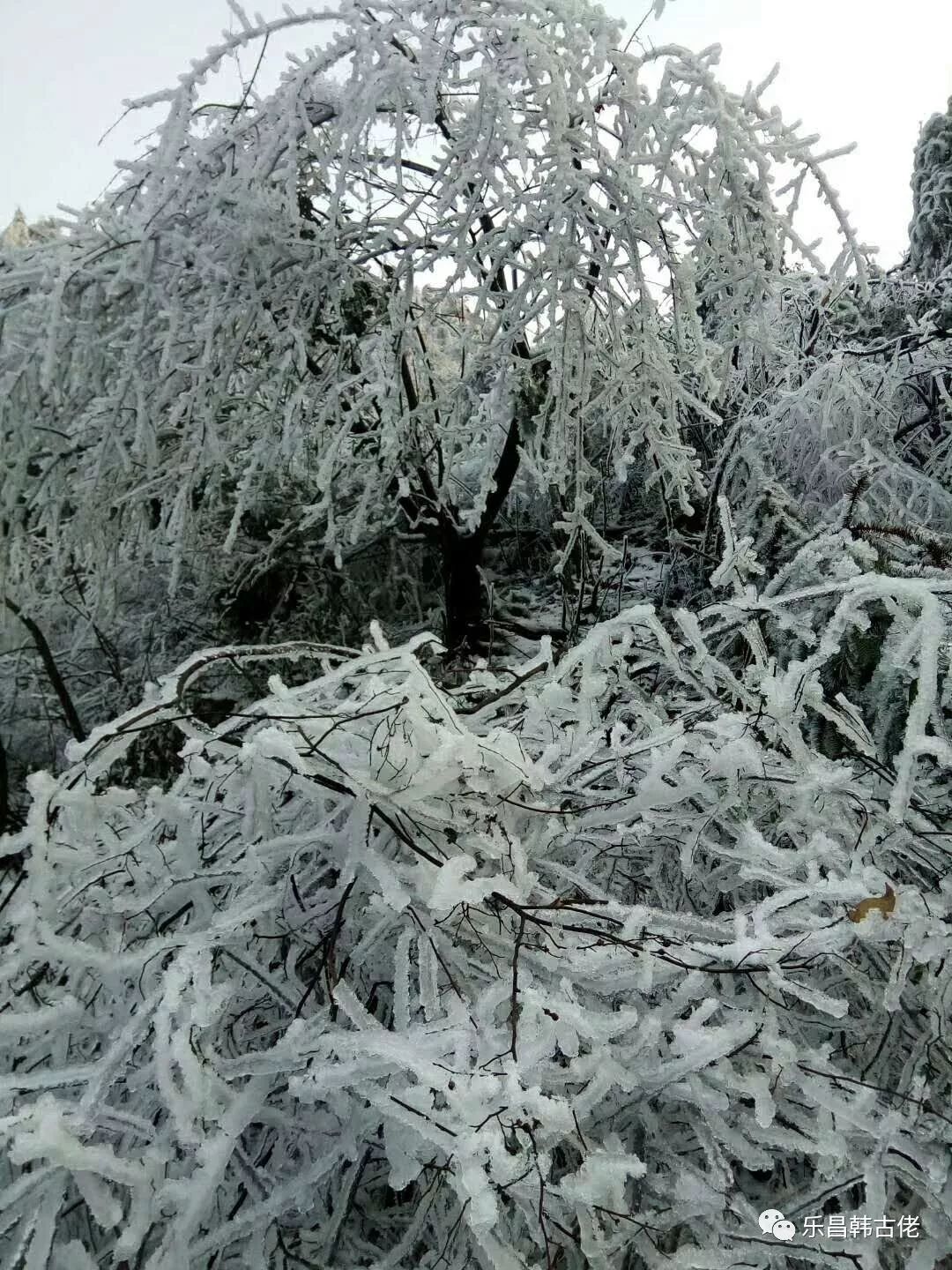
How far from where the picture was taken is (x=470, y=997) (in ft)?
2.45

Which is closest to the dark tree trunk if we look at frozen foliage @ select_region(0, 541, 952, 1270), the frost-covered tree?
the frost-covered tree

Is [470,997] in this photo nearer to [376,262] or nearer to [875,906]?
[875,906]

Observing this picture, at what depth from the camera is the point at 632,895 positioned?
952 mm

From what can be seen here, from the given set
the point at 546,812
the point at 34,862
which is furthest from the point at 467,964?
the point at 34,862

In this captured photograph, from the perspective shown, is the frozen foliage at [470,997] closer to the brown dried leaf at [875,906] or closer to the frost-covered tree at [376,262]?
the brown dried leaf at [875,906]

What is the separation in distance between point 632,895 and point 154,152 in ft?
11.1

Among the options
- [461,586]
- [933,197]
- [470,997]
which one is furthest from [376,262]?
[933,197]

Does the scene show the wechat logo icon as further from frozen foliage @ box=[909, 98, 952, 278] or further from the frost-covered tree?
frozen foliage @ box=[909, 98, 952, 278]

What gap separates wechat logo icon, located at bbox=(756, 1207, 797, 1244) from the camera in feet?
2.17

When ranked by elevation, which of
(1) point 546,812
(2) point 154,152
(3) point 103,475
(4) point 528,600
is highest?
(2) point 154,152

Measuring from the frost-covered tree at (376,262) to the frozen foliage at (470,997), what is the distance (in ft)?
7.99

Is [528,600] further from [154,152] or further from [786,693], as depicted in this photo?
[786,693]

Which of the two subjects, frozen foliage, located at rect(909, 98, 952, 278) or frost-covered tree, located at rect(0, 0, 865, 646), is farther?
frozen foliage, located at rect(909, 98, 952, 278)

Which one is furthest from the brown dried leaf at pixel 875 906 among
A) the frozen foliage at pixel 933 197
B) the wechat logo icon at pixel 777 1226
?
the frozen foliage at pixel 933 197
